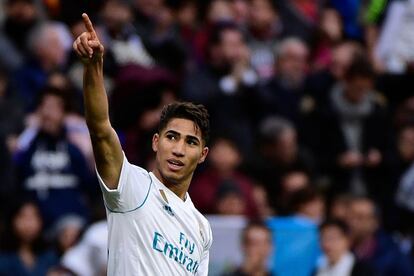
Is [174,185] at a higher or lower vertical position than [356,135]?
lower

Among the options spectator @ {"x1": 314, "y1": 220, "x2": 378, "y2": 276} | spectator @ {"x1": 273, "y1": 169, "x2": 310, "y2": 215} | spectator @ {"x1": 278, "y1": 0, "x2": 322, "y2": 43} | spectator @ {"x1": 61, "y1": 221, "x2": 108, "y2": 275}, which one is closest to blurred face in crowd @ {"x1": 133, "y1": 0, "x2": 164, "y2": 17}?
spectator @ {"x1": 278, "y1": 0, "x2": 322, "y2": 43}

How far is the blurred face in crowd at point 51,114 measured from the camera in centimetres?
1101

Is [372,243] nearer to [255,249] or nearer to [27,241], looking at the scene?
[255,249]

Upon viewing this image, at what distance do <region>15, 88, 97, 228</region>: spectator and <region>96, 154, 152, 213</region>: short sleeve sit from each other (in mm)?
5030

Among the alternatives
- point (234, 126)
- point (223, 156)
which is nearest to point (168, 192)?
point (223, 156)

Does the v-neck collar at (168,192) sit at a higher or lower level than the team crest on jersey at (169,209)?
higher

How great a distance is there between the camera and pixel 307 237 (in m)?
11.0

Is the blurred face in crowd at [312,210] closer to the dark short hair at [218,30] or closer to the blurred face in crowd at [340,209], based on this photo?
the blurred face in crowd at [340,209]

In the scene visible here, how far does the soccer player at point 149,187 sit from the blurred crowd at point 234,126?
402 centimetres

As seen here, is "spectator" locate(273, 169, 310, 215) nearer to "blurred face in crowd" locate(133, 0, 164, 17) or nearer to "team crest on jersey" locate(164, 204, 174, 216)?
"blurred face in crowd" locate(133, 0, 164, 17)

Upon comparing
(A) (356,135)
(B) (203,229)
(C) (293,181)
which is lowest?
(B) (203,229)

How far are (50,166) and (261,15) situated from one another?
4.24m

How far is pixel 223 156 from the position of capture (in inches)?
457

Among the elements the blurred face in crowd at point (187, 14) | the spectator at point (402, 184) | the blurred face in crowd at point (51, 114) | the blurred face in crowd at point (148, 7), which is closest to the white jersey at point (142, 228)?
the blurred face in crowd at point (51, 114)
